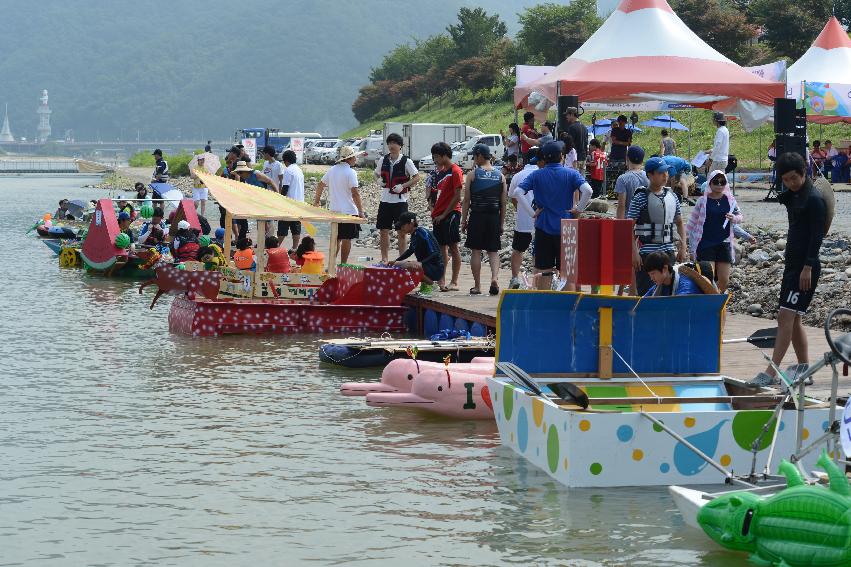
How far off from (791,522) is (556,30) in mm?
66227

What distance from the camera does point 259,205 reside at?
1661 cm

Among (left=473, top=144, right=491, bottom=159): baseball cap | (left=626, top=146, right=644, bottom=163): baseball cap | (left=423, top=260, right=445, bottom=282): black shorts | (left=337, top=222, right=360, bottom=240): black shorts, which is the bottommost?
(left=423, top=260, right=445, bottom=282): black shorts

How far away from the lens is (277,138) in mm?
92125

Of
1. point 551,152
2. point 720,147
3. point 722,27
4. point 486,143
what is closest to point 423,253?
point 551,152

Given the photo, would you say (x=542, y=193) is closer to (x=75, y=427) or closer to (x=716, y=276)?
(x=716, y=276)

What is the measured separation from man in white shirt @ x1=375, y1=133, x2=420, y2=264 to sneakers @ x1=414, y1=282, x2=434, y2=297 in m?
0.82

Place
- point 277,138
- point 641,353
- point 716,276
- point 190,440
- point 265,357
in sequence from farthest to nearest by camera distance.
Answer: point 277,138, point 265,357, point 716,276, point 190,440, point 641,353

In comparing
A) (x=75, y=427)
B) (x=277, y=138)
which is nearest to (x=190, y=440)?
(x=75, y=427)

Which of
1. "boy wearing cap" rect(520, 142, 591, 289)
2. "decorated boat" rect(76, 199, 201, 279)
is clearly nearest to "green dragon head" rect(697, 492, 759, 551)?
"boy wearing cap" rect(520, 142, 591, 289)

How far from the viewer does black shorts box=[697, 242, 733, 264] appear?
Result: 12.8 metres

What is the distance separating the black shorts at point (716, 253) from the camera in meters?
12.8

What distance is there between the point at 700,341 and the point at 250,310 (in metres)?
7.67

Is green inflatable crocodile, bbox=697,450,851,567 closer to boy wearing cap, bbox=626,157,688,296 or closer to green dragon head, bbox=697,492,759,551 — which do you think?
green dragon head, bbox=697,492,759,551

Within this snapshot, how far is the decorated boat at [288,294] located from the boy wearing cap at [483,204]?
50.7 inches
